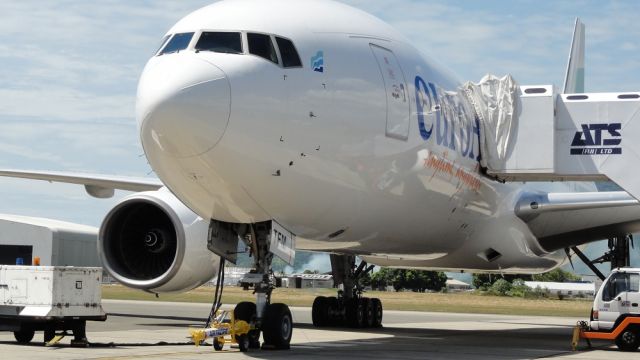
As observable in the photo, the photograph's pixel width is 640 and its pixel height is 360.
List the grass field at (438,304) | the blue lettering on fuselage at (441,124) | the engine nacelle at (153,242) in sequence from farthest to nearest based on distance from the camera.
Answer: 1. the grass field at (438,304)
2. the engine nacelle at (153,242)
3. the blue lettering on fuselage at (441,124)

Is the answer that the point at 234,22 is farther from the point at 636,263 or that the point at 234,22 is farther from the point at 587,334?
the point at 636,263

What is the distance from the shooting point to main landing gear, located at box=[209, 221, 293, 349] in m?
11.5

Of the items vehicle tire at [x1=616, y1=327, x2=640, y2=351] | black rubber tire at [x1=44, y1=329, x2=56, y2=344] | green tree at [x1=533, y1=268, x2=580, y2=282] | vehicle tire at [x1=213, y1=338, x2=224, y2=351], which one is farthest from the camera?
green tree at [x1=533, y1=268, x2=580, y2=282]

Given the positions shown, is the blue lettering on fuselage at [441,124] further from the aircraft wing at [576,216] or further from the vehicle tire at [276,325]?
the vehicle tire at [276,325]

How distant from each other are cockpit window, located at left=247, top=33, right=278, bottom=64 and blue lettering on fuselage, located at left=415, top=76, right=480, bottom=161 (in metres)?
2.88

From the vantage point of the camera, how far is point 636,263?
140375 mm

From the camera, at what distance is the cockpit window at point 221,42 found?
10578 millimetres

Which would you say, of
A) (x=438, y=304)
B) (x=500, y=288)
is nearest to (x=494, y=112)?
(x=438, y=304)

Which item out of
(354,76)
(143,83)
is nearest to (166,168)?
(143,83)

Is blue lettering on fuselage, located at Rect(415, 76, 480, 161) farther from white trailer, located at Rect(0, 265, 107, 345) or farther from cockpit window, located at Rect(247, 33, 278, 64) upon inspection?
white trailer, located at Rect(0, 265, 107, 345)

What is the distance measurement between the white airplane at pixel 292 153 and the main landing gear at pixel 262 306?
2 cm

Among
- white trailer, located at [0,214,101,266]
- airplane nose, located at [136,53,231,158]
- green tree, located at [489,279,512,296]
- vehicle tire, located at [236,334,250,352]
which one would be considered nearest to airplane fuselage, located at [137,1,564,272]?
airplane nose, located at [136,53,231,158]

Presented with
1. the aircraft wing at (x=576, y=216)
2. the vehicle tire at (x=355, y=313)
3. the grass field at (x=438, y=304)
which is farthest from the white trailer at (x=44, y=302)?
the grass field at (x=438, y=304)

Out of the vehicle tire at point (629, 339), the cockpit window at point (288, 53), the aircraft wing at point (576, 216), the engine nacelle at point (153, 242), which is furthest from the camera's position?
the aircraft wing at point (576, 216)
